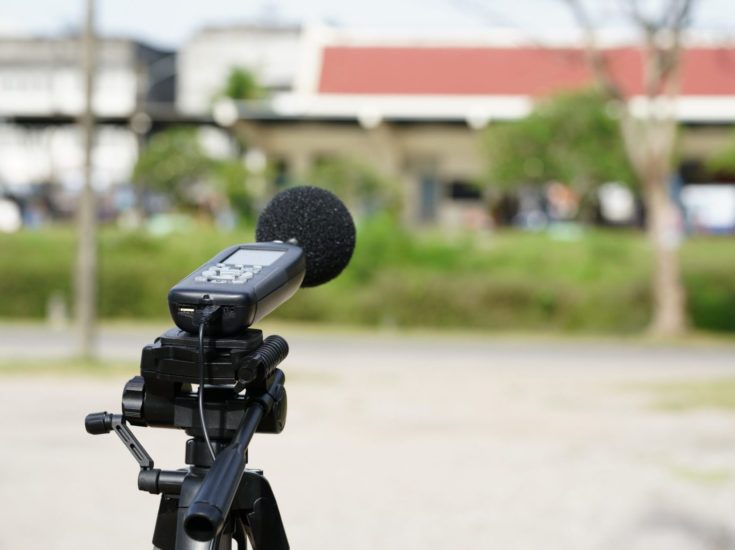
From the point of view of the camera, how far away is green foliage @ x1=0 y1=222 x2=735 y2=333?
24.1 metres

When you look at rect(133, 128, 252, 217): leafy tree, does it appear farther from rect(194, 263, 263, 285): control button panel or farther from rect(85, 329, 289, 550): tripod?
rect(194, 263, 263, 285): control button panel

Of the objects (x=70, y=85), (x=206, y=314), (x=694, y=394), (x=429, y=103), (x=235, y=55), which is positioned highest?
(x=235, y=55)

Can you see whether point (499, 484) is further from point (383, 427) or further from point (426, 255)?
point (426, 255)

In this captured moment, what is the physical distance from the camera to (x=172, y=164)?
39062 millimetres

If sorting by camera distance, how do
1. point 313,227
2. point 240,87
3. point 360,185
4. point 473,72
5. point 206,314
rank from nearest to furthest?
point 206,314
point 313,227
point 360,185
point 473,72
point 240,87

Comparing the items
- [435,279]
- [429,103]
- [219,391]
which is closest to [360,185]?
[435,279]

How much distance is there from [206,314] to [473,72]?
40529 mm

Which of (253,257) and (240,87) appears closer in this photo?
(253,257)

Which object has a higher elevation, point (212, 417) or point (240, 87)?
point (240, 87)

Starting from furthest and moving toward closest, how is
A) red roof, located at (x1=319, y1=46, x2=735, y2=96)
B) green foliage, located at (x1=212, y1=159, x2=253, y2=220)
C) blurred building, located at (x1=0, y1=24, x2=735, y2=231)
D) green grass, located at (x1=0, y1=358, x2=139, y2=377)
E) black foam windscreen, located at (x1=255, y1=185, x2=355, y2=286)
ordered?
red roof, located at (x1=319, y1=46, x2=735, y2=96), blurred building, located at (x1=0, y1=24, x2=735, y2=231), green foliage, located at (x1=212, y1=159, x2=253, y2=220), green grass, located at (x1=0, y1=358, x2=139, y2=377), black foam windscreen, located at (x1=255, y1=185, x2=355, y2=286)

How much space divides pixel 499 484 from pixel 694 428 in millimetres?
3300

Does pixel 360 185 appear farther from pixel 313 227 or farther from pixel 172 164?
pixel 313 227

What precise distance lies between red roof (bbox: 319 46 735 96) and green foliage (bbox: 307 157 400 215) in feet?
35.6

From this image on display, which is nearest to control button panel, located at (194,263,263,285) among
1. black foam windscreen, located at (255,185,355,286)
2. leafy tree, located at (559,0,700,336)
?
black foam windscreen, located at (255,185,355,286)
